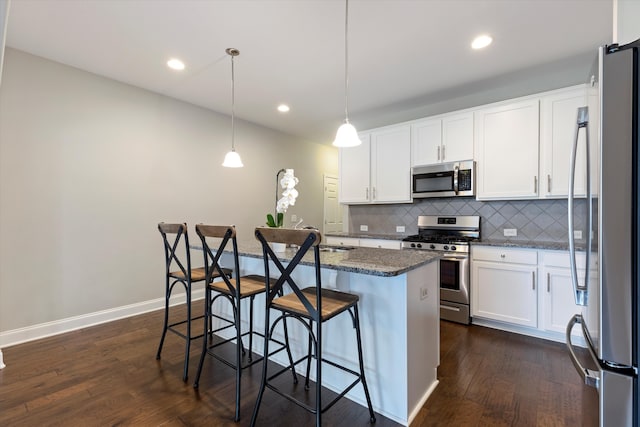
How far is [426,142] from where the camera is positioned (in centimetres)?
385

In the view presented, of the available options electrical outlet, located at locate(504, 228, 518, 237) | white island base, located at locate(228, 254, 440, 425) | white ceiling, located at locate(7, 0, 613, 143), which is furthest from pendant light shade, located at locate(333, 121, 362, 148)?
electrical outlet, located at locate(504, 228, 518, 237)

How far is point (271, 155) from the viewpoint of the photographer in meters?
5.16

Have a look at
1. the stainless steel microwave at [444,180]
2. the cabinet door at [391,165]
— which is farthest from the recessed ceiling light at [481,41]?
the cabinet door at [391,165]

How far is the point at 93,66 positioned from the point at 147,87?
1.85 ft

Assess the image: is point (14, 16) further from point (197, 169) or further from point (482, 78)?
point (482, 78)

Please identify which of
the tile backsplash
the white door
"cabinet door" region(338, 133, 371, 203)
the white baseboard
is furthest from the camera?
the white door

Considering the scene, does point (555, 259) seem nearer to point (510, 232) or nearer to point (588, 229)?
point (510, 232)

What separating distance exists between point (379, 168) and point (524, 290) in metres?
2.33

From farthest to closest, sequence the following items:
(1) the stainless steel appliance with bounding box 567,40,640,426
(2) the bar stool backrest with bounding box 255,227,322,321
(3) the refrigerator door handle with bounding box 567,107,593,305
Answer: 1. (2) the bar stool backrest with bounding box 255,227,322,321
2. (3) the refrigerator door handle with bounding box 567,107,593,305
3. (1) the stainless steel appliance with bounding box 567,40,640,426

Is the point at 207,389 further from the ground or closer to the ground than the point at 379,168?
closer to the ground

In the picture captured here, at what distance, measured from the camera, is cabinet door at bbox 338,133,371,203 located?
4453 mm

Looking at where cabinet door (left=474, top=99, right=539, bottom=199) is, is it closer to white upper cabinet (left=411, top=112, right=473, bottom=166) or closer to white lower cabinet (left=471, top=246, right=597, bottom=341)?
white upper cabinet (left=411, top=112, right=473, bottom=166)

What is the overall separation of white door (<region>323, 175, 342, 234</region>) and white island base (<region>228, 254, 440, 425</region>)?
4309 millimetres

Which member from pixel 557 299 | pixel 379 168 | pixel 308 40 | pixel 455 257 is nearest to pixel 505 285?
pixel 557 299
